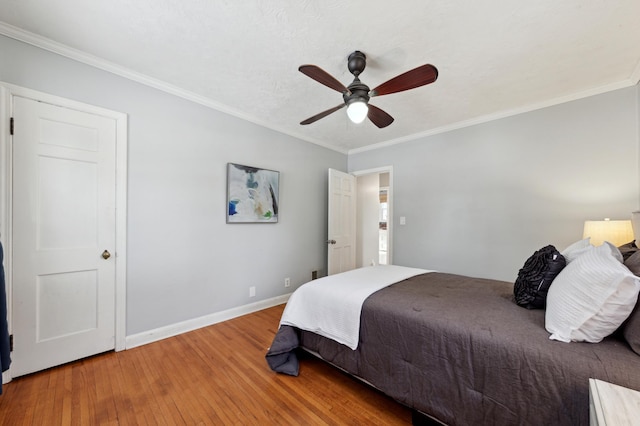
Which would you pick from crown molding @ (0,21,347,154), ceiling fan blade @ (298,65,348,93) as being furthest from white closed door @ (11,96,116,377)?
ceiling fan blade @ (298,65,348,93)

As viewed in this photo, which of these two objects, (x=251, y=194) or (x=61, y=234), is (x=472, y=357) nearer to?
(x=251, y=194)

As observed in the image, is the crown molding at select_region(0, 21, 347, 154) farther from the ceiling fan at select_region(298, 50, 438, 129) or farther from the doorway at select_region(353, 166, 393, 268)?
the doorway at select_region(353, 166, 393, 268)

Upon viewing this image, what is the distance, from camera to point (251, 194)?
10.5 ft

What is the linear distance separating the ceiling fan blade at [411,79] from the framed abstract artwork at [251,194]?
5.95ft

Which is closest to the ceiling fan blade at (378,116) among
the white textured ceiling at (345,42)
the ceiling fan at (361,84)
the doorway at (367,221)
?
the ceiling fan at (361,84)

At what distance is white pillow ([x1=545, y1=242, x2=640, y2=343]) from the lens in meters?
1.04

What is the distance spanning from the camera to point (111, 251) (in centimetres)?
222

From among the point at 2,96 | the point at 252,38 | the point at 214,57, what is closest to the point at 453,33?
the point at 252,38

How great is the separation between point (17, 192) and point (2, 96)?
26.7 inches

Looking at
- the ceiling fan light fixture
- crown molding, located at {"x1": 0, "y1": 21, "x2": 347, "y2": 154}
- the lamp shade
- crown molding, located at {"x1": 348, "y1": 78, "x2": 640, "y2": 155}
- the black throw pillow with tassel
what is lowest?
the black throw pillow with tassel

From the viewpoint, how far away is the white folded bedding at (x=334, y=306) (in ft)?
5.57

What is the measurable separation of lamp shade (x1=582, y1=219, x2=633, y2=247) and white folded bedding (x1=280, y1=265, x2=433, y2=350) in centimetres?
175

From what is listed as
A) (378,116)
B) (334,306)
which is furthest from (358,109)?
(334,306)

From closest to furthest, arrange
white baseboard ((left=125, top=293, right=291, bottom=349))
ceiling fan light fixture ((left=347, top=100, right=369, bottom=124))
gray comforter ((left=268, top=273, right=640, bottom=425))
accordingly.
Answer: gray comforter ((left=268, top=273, right=640, bottom=425)) → ceiling fan light fixture ((left=347, top=100, right=369, bottom=124)) → white baseboard ((left=125, top=293, right=291, bottom=349))
